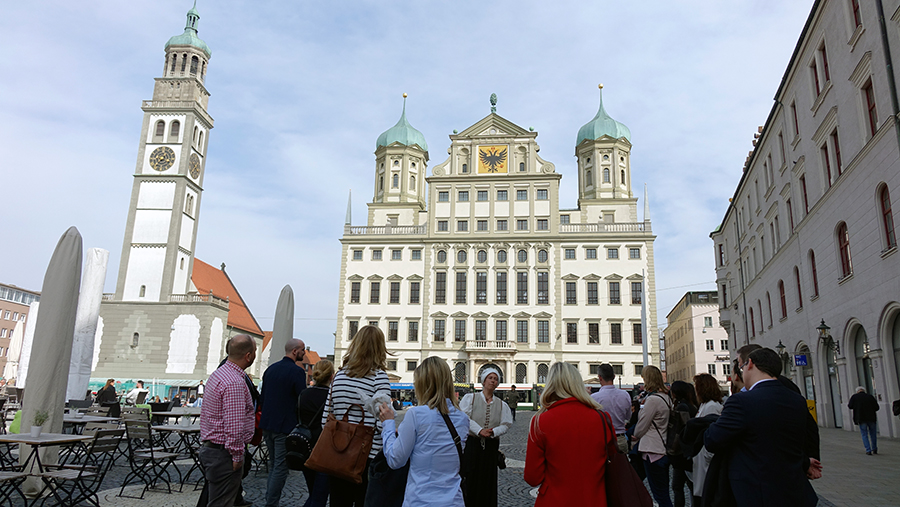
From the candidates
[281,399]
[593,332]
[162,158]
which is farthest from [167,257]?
[281,399]

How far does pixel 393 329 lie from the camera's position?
50.0m

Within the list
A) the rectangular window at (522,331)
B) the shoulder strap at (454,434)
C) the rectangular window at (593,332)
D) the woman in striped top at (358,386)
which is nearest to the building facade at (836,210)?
the woman in striped top at (358,386)

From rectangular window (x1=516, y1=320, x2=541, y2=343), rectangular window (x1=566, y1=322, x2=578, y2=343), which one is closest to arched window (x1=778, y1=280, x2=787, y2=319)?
rectangular window (x1=566, y1=322, x2=578, y2=343)

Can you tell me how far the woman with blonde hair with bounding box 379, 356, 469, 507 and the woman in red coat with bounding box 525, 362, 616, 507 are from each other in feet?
1.63

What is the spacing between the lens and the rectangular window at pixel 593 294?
48406 mm

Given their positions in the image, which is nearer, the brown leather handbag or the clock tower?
the brown leather handbag

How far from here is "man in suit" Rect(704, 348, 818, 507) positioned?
12.4 ft

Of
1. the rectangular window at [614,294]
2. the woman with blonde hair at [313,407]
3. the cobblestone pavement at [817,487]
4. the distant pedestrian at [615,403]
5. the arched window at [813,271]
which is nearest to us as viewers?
the woman with blonde hair at [313,407]

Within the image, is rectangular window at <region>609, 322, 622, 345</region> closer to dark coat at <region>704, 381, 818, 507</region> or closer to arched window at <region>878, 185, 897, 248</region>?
arched window at <region>878, 185, 897, 248</region>

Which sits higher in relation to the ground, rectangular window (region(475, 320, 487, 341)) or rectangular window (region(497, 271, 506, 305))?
rectangular window (region(497, 271, 506, 305))

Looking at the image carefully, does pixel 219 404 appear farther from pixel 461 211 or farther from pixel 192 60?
pixel 192 60

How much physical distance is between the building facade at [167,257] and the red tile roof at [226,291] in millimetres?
6953

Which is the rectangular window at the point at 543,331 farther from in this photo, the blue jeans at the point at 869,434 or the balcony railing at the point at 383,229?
the blue jeans at the point at 869,434

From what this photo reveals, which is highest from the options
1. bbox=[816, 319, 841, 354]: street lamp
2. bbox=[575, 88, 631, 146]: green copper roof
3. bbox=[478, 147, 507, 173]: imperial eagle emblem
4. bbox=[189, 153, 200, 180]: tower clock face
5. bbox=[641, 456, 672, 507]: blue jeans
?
bbox=[575, 88, 631, 146]: green copper roof
